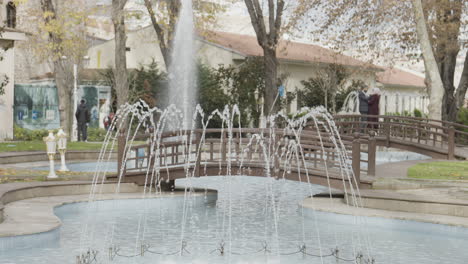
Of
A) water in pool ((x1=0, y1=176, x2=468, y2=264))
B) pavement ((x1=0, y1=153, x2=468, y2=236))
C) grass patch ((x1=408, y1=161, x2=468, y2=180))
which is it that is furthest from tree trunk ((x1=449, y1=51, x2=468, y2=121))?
water in pool ((x1=0, y1=176, x2=468, y2=264))

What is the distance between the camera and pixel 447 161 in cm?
2330

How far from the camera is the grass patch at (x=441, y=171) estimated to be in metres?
19.3

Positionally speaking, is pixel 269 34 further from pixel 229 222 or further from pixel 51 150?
pixel 229 222

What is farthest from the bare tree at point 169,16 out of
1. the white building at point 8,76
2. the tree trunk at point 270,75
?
the white building at point 8,76

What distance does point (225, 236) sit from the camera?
13047mm

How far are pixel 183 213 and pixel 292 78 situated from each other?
3326 centimetres

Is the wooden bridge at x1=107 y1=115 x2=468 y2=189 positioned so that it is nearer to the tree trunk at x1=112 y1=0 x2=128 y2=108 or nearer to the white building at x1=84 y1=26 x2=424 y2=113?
the tree trunk at x1=112 y1=0 x2=128 y2=108

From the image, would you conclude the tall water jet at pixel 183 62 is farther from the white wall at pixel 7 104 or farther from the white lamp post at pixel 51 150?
the white lamp post at pixel 51 150

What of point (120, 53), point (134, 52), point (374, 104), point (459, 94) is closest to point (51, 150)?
point (120, 53)

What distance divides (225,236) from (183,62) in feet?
72.2

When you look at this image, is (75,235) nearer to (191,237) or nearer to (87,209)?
(191,237)

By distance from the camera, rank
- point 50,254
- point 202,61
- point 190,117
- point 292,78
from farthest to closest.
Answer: point 292,78 < point 202,61 < point 190,117 < point 50,254

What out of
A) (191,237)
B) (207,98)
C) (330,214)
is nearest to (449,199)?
(330,214)

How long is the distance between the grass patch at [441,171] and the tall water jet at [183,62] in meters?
13.3
